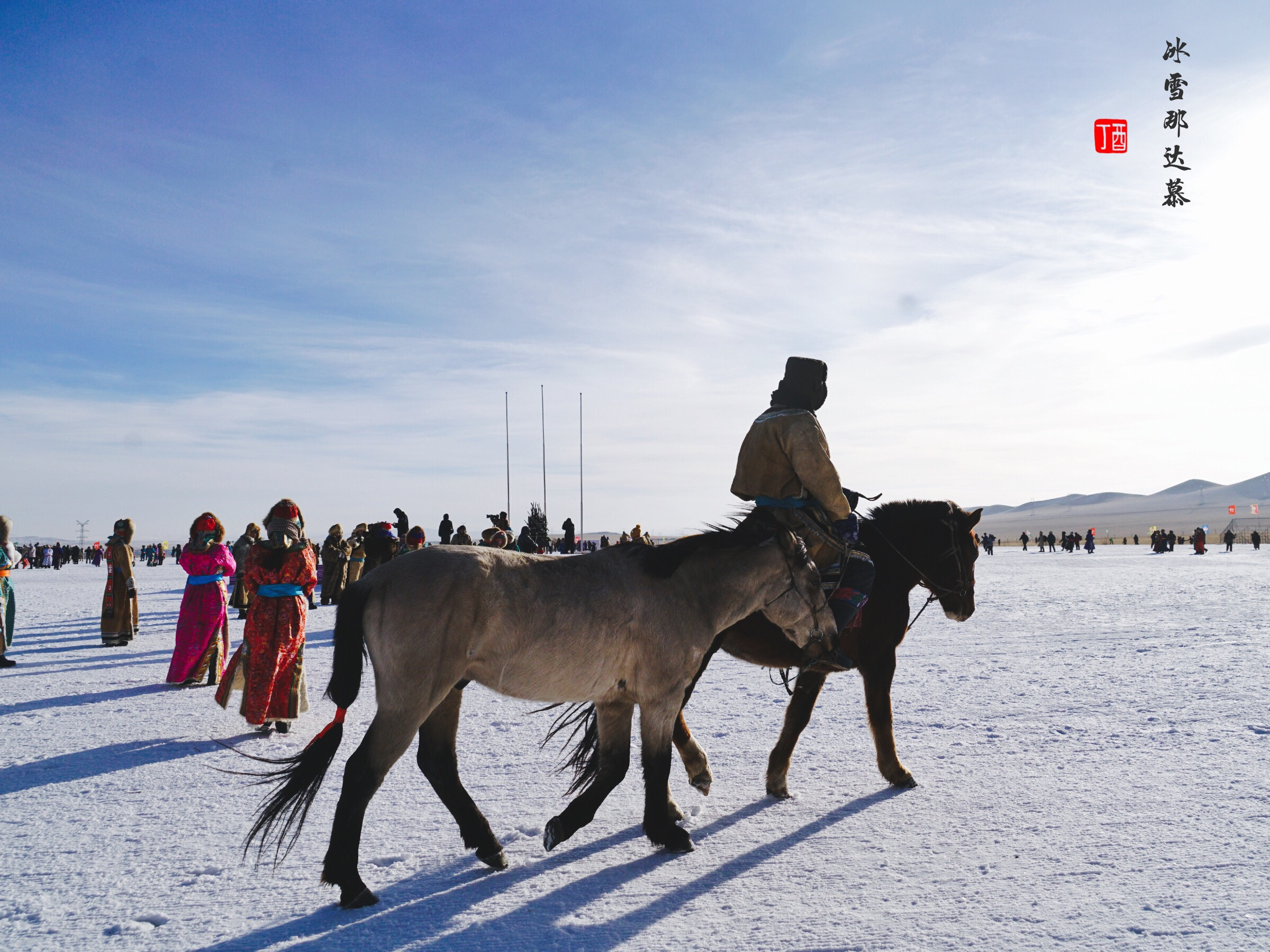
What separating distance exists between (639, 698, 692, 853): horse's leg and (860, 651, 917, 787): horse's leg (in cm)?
167

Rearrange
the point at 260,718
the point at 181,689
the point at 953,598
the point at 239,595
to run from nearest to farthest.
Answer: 1. the point at 953,598
2. the point at 260,718
3. the point at 181,689
4. the point at 239,595

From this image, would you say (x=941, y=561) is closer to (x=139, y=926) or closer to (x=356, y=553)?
(x=139, y=926)

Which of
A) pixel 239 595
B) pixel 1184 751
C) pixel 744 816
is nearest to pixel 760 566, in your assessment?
pixel 744 816

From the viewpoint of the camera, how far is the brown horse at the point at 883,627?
5.19 m

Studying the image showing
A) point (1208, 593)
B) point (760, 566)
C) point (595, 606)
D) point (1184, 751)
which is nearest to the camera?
point (595, 606)

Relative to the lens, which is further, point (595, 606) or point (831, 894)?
point (595, 606)

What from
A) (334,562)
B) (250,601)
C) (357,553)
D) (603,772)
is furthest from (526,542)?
(603,772)

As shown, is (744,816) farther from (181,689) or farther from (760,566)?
(181,689)

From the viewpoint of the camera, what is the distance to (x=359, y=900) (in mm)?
3566

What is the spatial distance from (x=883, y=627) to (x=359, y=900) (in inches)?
138

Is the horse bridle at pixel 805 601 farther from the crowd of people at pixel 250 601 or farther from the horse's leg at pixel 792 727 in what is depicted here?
the crowd of people at pixel 250 601

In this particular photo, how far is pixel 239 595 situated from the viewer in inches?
519

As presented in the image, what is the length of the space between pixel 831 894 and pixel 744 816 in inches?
46.4

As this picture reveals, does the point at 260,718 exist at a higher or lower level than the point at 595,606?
lower
